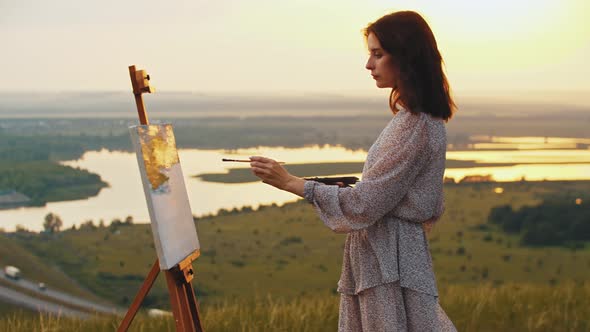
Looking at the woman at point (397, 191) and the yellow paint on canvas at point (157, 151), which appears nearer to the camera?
the woman at point (397, 191)

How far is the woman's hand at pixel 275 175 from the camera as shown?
336 centimetres

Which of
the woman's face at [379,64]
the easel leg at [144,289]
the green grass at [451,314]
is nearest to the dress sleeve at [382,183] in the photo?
the woman's face at [379,64]

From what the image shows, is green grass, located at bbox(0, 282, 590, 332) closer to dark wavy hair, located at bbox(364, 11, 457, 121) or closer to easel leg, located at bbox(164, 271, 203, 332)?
easel leg, located at bbox(164, 271, 203, 332)

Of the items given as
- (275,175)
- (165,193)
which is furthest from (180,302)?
(275,175)

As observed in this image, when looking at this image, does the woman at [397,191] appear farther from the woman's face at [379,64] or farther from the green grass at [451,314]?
the green grass at [451,314]

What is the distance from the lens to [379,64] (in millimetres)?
3330

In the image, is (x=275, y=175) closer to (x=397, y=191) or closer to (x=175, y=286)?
(x=397, y=191)

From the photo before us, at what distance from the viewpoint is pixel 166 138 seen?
400cm

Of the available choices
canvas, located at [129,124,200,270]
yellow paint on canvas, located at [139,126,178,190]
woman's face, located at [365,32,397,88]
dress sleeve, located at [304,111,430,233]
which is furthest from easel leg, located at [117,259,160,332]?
woman's face, located at [365,32,397,88]

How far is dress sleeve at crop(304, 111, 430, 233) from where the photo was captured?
11.0 feet

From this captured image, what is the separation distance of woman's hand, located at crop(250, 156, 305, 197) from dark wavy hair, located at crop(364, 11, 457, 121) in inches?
23.2

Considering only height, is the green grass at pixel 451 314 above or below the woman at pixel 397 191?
below

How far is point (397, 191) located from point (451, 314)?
3.60 metres

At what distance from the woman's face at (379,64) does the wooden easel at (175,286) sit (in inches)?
47.7
